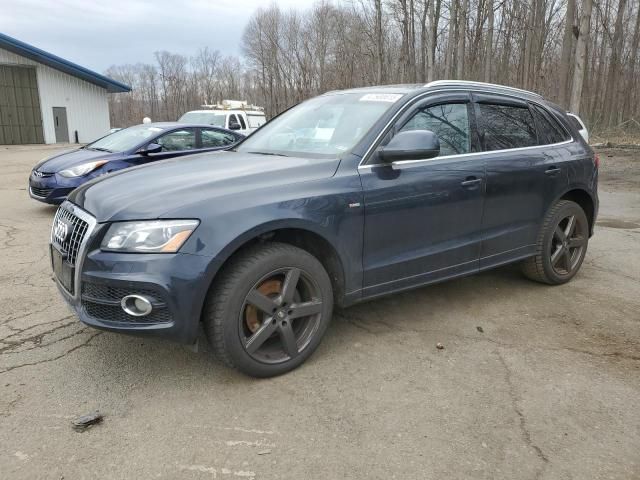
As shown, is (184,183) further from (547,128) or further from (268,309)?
(547,128)

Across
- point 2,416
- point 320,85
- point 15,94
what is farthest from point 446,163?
point 320,85

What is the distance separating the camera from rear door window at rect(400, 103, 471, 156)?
12.4ft

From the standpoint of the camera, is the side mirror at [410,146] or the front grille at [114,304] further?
the side mirror at [410,146]

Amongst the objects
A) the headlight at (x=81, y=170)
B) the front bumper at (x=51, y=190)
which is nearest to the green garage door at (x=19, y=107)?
the front bumper at (x=51, y=190)

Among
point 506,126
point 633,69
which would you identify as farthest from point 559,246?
point 633,69

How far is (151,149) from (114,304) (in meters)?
6.00

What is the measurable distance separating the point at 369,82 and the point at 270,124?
→ 115ft

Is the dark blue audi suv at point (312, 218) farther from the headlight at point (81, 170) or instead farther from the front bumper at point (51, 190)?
the front bumper at point (51, 190)

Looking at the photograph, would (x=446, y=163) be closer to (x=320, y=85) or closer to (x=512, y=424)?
(x=512, y=424)

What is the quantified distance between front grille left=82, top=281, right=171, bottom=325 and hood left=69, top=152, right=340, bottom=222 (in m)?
0.39

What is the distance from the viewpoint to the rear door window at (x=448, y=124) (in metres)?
3.77

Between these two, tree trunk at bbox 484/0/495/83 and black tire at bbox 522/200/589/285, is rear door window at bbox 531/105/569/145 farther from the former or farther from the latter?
tree trunk at bbox 484/0/495/83

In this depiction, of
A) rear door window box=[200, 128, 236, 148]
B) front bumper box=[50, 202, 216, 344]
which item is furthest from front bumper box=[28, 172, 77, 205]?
front bumper box=[50, 202, 216, 344]

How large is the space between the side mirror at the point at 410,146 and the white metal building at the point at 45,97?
31.0 m
